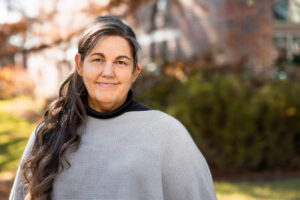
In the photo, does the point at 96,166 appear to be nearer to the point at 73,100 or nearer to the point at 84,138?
the point at 84,138

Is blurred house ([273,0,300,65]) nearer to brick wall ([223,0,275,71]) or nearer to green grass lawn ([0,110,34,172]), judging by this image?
brick wall ([223,0,275,71])

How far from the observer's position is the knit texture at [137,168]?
79.2 inches

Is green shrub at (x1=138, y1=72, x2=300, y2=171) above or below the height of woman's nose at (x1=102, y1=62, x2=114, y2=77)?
below

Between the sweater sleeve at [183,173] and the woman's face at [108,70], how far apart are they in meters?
0.38

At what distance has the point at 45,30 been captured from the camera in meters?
6.70

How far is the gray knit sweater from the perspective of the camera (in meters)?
2.01

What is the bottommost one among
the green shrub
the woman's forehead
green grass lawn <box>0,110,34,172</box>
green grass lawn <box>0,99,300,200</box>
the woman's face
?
green grass lawn <box>0,110,34,172</box>

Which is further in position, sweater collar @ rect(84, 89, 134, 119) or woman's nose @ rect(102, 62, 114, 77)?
sweater collar @ rect(84, 89, 134, 119)

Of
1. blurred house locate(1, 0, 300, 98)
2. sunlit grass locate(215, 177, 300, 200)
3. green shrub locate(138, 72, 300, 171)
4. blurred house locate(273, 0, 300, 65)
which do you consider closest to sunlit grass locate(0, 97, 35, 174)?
blurred house locate(1, 0, 300, 98)

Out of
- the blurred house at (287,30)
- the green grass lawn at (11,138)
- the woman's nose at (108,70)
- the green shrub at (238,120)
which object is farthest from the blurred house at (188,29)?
the woman's nose at (108,70)

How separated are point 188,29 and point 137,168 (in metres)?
11.7

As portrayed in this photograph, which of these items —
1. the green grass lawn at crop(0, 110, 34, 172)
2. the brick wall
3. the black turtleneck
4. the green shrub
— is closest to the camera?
the black turtleneck

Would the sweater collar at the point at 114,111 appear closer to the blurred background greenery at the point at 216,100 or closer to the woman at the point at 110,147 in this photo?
the woman at the point at 110,147

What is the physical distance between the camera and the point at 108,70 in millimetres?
2104
